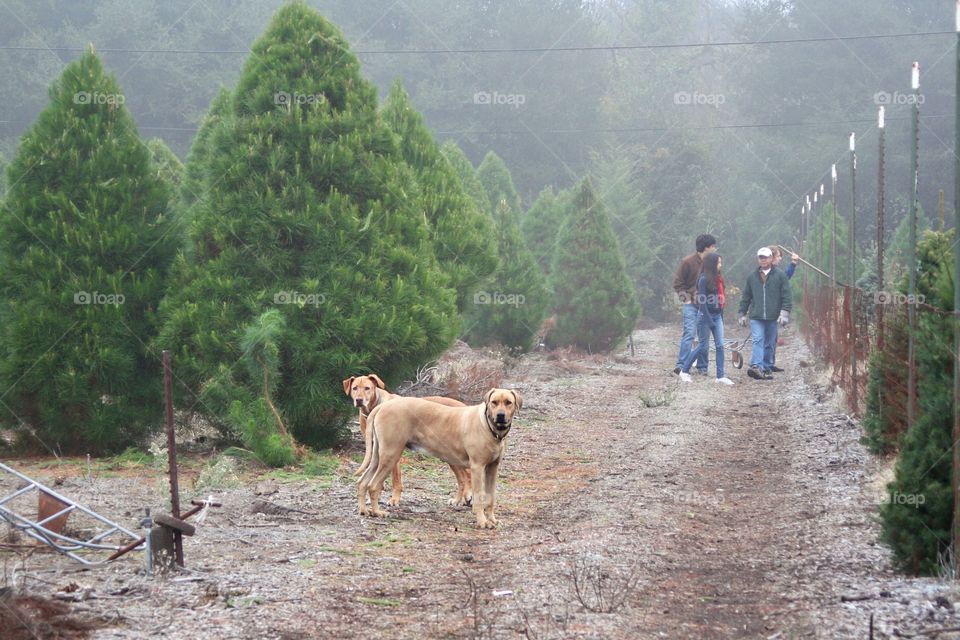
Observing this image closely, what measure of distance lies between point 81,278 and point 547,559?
5.88 meters

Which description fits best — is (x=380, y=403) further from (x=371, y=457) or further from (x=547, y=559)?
(x=547, y=559)

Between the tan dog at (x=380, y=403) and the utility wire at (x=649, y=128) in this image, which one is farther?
the utility wire at (x=649, y=128)

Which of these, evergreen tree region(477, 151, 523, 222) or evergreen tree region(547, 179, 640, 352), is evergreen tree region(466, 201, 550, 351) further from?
evergreen tree region(477, 151, 523, 222)

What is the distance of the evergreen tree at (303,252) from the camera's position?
10.5 metres

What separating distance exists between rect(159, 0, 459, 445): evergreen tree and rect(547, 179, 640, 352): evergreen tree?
12.8 meters

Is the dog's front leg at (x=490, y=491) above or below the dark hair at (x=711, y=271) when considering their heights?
below

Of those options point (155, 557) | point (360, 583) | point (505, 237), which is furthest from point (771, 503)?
point (505, 237)

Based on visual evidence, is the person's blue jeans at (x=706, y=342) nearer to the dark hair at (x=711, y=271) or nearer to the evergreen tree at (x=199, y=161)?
the dark hair at (x=711, y=271)

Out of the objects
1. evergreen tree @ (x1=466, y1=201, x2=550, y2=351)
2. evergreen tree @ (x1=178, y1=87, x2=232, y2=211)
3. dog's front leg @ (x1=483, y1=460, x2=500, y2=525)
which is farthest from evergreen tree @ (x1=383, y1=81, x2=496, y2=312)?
dog's front leg @ (x1=483, y1=460, x2=500, y2=525)

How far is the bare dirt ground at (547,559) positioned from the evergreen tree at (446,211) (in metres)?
4.05

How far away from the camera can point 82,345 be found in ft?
34.8

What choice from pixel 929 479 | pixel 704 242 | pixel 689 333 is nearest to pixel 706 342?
pixel 689 333

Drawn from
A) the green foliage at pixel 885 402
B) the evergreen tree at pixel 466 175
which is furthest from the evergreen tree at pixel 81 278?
the evergreen tree at pixel 466 175

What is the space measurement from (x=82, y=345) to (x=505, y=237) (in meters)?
11.9
